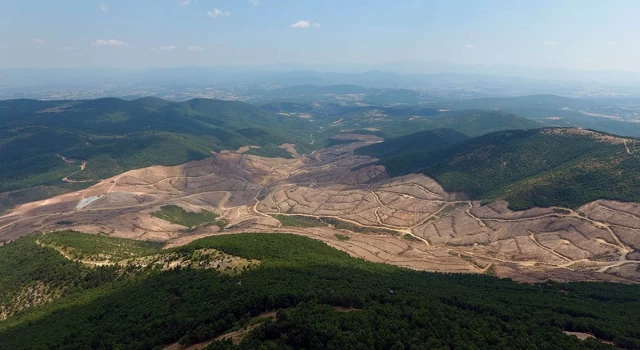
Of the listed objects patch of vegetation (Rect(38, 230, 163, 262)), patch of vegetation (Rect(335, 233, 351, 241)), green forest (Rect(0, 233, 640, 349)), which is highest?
green forest (Rect(0, 233, 640, 349))

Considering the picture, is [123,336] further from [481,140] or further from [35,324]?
[481,140]

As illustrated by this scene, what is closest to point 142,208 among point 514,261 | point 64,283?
point 64,283

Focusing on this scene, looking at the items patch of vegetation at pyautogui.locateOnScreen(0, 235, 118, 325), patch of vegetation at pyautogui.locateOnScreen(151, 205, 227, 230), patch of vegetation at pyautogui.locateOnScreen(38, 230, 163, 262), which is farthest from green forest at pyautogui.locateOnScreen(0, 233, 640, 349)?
patch of vegetation at pyautogui.locateOnScreen(151, 205, 227, 230)

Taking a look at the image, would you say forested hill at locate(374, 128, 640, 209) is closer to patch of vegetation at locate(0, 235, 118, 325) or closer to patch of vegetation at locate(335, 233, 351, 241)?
patch of vegetation at locate(335, 233, 351, 241)

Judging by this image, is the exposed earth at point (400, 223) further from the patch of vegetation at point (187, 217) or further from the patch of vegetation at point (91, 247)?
the patch of vegetation at point (91, 247)

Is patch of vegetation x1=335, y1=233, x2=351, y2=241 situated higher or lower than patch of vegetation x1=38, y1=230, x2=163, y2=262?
lower

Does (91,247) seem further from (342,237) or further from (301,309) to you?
(342,237)
